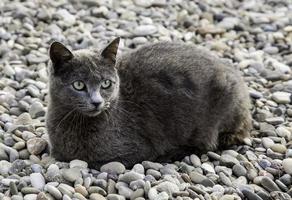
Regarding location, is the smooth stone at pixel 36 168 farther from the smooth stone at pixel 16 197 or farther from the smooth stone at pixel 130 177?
the smooth stone at pixel 130 177

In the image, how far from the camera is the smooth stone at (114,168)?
13.5 ft

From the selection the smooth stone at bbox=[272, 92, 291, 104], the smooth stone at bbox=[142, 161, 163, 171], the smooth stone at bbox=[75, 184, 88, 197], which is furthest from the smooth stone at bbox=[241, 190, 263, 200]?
the smooth stone at bbox=[272, 92, 291, 104]

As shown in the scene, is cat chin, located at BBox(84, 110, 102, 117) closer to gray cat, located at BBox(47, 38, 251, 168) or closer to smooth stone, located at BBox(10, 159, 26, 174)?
gray cat, located at BBox(47, 38, 251, 168)

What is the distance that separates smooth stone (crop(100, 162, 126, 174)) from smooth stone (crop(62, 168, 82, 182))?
203 mm

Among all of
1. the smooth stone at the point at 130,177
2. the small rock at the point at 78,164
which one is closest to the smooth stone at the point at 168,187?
the smooth stone at the point at 130,177

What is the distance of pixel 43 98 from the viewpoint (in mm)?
5145

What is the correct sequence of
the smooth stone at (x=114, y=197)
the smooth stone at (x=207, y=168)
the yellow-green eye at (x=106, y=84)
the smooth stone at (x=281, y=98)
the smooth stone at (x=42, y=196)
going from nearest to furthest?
the smooth stone at (x=42, y=196)
the smooth stone at (x=114, y=197)
the yellow-green eye at (x=106, y=84)
the smooth stone at (x=207, y=168)
the smooth stone at (x=281, y=98)

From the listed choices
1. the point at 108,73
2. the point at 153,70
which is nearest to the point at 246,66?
the point at 153,70

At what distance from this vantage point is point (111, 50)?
4.21 meters

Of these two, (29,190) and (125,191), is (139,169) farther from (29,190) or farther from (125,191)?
(29,190)

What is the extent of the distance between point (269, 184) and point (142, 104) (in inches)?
41.1

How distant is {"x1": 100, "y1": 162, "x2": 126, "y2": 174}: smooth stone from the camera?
4.12 metres

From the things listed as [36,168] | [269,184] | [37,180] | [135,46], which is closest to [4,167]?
[36,168]

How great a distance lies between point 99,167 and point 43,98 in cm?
117
